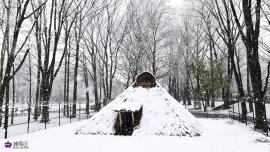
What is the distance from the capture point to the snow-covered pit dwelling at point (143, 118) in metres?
11.5

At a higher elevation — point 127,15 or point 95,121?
point 127,15

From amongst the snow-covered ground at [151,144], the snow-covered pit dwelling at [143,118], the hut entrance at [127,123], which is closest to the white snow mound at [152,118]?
the snow-covered pit dwelling at [143,118]

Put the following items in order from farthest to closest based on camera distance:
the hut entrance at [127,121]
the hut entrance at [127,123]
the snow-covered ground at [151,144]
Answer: the hut entrance at [127,123], the hut entrance at [127,121], the snow-covered ground at [151,144]

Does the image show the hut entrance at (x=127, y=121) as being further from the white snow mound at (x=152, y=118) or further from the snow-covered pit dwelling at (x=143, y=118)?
the white snow mound at (x=152, y=118)

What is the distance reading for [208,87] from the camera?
113ft

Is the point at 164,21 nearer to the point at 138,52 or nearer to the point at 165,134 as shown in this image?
the point at 138,52

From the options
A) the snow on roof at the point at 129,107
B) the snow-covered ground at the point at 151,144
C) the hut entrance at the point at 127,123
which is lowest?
the snow-covered ground at the point at 151,144

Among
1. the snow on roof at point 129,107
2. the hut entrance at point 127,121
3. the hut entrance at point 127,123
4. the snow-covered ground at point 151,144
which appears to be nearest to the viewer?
the snow-covered ground at point 151,144

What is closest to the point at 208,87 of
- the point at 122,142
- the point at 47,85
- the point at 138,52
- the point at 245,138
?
the point at 138,52

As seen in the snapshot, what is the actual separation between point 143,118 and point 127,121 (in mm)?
709

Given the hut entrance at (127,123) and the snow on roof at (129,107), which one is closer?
the snow on roof at (129,107)

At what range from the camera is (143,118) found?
12.1 m

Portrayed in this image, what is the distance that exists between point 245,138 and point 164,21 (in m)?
27.8

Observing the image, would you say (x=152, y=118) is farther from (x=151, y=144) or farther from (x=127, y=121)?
(x=151, y=144)
